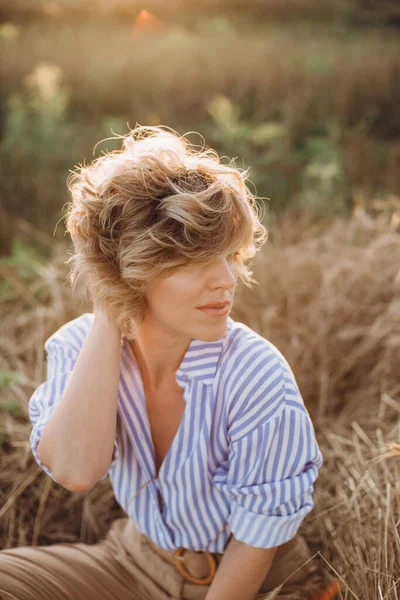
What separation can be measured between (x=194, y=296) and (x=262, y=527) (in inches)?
20.1

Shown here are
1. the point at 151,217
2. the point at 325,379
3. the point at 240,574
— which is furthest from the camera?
the point at 325,379

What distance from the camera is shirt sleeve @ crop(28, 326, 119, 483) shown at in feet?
4.83

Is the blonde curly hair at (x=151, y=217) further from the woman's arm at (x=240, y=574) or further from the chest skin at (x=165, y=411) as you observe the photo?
the woman's arm at (x=240, y=574)

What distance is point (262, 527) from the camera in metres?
1.35

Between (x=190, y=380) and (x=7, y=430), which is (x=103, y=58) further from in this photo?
(x=190, y=380)

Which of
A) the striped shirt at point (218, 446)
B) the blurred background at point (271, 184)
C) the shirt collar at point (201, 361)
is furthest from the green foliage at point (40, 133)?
the shirt collar at point (201, 361)

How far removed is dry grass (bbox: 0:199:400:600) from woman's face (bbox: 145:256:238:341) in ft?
1.70

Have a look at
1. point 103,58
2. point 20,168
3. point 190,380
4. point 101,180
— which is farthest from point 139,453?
point 103,58

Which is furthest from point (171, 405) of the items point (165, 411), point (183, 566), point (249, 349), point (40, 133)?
point (40, 133)

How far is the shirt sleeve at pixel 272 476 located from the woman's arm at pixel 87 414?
30 cm

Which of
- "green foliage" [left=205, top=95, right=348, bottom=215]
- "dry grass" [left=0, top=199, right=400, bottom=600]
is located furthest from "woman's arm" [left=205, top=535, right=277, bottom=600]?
"green foliage" [left=205, top=95, right=348, bottom=215]

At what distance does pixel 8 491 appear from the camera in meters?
2.32

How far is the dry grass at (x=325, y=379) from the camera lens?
175 centimetres

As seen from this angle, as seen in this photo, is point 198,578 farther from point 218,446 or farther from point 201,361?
point 201,361
